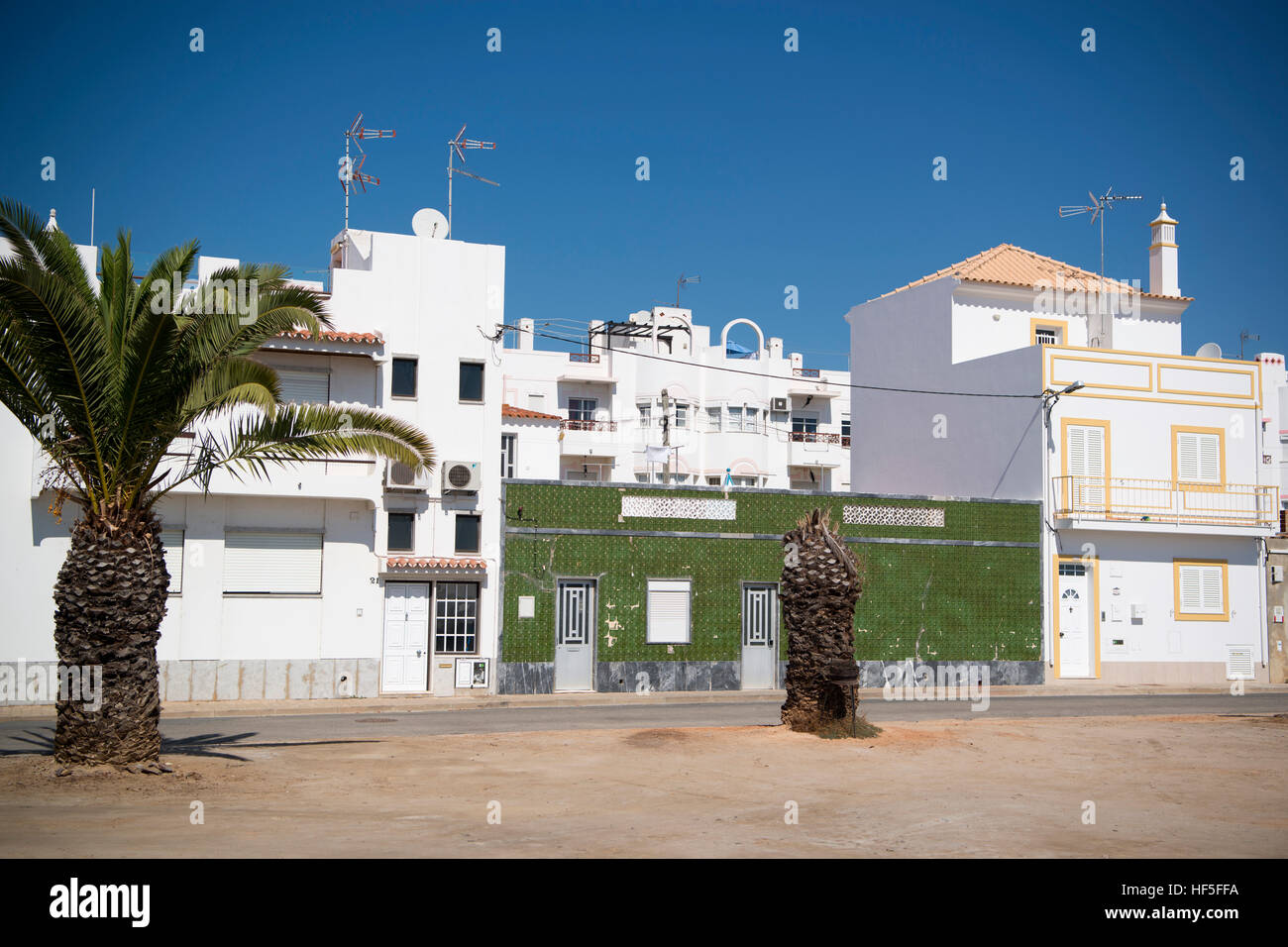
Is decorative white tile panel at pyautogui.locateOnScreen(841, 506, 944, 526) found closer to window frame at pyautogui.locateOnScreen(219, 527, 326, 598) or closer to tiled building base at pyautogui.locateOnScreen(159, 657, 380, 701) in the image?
tiled building base at pyautogui.locateOnScreen(159, 657, 380, 701)

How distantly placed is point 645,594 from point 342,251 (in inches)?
454

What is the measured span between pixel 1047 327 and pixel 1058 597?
390 inches

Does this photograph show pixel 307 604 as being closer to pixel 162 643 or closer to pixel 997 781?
pixel 162 643

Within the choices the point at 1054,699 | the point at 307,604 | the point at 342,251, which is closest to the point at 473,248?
the point at 342,251

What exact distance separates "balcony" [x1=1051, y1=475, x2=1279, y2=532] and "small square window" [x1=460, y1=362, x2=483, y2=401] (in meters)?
15.6

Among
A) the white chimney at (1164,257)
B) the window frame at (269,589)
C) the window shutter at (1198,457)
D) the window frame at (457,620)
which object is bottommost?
the window frame at (457,620)

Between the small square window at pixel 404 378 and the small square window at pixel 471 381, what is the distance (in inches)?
44.7

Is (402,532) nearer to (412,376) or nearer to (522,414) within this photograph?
(412,376)

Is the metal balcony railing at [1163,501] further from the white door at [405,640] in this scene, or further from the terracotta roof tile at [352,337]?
the terracotta roof tile at [352,337]

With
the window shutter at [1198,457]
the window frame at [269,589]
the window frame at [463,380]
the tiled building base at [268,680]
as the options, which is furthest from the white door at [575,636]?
the window shutter at [1198,457]

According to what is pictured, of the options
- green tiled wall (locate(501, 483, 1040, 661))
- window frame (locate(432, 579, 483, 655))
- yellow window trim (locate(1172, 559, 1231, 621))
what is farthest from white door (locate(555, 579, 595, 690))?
yellow window trim (locate(1172, 559, 1231, 621))

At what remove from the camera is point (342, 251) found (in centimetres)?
3044

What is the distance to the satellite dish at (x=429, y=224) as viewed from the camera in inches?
1143
